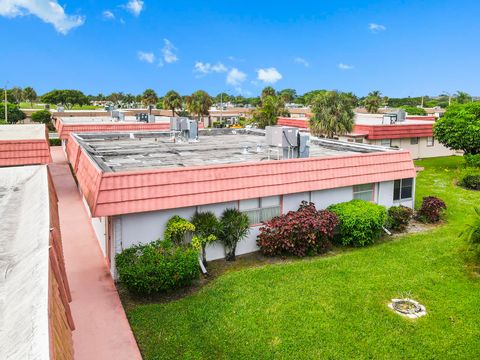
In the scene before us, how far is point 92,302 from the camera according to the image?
1099 centimetres

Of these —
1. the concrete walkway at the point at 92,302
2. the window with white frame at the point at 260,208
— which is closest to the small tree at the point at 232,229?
the window with white frame at the point at 260,208

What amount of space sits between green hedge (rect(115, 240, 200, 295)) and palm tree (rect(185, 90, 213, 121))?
5313 cm

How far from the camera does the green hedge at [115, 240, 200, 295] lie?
10.7 m

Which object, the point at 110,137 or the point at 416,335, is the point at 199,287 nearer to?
the point at 416,335

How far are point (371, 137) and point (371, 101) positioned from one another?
153 feet

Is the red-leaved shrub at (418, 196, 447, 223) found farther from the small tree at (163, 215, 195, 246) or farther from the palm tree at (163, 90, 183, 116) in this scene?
the palm tree at (163, 90, 183, 116)

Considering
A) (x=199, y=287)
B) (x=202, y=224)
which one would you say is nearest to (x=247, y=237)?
(x=202, y=224)

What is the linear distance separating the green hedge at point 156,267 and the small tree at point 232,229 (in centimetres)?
164

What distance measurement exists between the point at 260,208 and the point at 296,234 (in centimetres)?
153

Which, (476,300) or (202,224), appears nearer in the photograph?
(476,300)

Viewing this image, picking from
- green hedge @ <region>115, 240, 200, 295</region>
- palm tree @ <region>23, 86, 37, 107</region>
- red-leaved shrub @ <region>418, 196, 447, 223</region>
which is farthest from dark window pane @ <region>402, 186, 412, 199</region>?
palm tree @ <region>23, 86, 37, 107</region>

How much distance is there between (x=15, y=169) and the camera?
8.24m

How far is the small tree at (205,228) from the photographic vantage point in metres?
12.7

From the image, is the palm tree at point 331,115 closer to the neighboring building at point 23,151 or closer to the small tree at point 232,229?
the small tree at point 232,229
